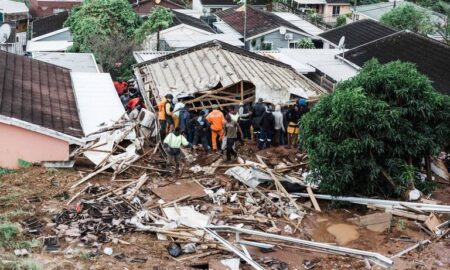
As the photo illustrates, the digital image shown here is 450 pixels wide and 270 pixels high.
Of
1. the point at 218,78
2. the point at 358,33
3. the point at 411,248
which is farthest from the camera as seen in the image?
the point at 358,33

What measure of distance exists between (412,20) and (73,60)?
22337 mm

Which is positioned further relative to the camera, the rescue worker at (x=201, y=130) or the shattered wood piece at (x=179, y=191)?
the rescue worker at (x=201, y=130)

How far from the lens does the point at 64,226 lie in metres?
12.2

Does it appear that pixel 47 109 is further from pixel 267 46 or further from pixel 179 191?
pixel 267 46

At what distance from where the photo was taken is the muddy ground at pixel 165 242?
435 inches

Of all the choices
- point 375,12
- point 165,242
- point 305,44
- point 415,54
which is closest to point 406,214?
point 165,242

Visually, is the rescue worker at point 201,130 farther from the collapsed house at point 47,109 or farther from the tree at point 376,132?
the tree at point 376,132

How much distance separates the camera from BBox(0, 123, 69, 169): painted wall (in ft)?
49.3

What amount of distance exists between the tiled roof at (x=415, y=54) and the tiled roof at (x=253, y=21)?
37.2ft

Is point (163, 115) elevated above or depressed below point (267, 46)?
above

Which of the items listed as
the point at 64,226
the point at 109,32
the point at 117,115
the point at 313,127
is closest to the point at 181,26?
the point at 109,32

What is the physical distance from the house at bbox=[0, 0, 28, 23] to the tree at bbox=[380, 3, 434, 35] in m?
26.3

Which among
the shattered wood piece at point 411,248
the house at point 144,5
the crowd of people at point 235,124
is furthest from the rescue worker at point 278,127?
the house at point 144,5

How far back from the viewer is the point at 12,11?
144 feet
